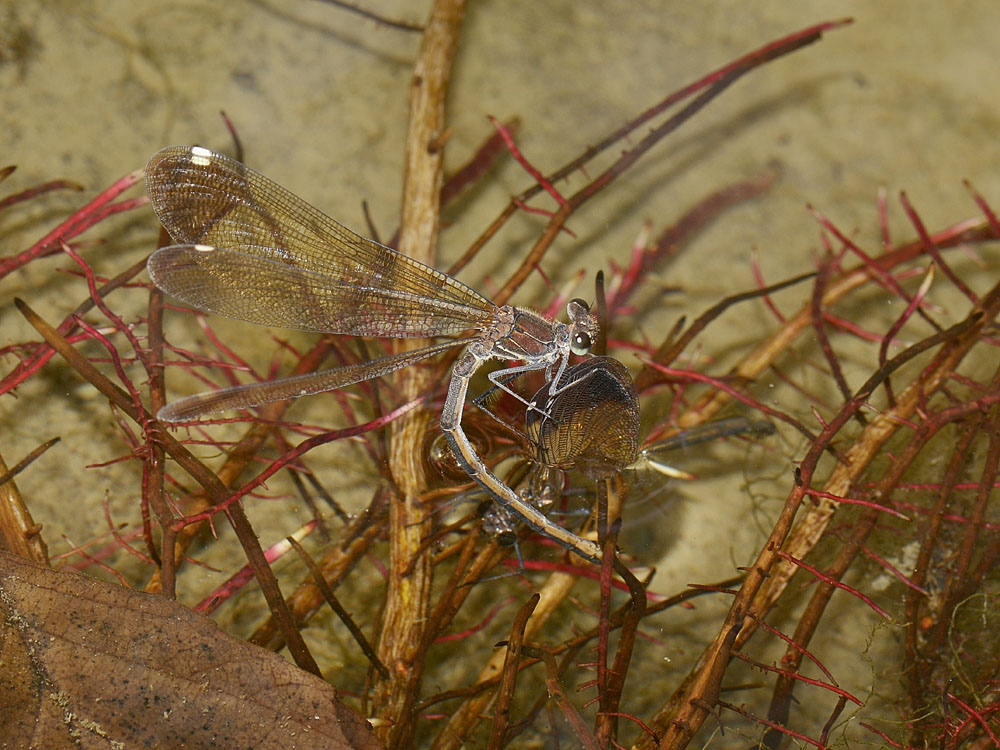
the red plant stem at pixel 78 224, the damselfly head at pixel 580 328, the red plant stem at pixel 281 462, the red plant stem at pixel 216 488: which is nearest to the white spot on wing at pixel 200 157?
the red plant stem at pixel 78 224

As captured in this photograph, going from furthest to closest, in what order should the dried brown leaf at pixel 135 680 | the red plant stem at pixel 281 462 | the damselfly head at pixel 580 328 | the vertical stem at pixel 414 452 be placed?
the damselfly head at pixel 580 328, the vertical stem at pixel 414 452, the red plant stem at pixel 281 462, the dried brown leaf at pixel 135 680

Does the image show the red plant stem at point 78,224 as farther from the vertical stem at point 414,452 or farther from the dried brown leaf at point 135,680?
the dried brown leaf at point 135,680

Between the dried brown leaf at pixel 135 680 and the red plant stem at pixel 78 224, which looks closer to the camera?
the dried brown leaf at pixel 135 680

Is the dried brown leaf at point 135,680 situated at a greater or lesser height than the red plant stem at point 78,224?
lesser

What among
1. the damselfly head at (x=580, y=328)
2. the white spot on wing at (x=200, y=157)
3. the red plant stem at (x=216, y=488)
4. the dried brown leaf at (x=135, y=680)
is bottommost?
the dried brown leaf at (x=135, y=680)

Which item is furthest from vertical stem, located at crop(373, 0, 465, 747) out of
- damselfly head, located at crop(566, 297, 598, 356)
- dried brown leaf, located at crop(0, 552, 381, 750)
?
damselfly head, located at crop(566, 297, 598, 356)

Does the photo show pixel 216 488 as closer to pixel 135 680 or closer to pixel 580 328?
pixel 135 680

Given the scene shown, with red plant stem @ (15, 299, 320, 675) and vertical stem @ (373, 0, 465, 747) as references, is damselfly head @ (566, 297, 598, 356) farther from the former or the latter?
red plant stem @ (15, 299, 320, 675)

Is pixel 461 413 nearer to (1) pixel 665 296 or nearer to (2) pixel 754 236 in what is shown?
(1) pixel 665 296

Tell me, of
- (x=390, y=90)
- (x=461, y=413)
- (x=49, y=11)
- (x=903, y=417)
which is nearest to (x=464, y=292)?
(x=461, y=413)
